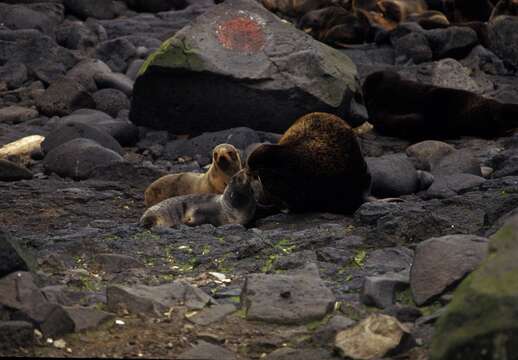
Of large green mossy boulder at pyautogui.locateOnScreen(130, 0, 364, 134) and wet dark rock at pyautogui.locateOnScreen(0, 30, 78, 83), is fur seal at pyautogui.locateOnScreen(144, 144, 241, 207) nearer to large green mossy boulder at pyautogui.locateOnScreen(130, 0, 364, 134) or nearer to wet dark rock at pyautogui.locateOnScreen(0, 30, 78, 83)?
large green mossy boulder at pyautogui.locateOnScreen(130, 0, 364, 134)

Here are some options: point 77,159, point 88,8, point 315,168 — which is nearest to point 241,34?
point 77,159

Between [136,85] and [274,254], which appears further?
[136,85]

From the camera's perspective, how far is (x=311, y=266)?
276 inches

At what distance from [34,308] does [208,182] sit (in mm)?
5586

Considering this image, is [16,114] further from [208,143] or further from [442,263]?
[442,263]

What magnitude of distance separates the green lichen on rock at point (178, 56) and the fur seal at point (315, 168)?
429cm

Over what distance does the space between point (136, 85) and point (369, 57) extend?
6.88m

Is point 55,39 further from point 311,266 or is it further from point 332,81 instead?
point 311,266

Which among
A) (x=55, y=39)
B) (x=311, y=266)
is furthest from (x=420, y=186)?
(x=55, y=39)

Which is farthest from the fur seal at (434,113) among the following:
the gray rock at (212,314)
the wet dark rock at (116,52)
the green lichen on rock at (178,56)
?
the gray rock at (212,314)

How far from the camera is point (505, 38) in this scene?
20.0m

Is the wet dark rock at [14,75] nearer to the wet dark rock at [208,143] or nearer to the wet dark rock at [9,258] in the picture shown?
the wet dark rock at [208,143]

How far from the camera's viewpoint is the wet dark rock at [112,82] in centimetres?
1767

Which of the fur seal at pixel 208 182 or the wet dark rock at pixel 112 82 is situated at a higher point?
the fur seal at pixel 208 182
